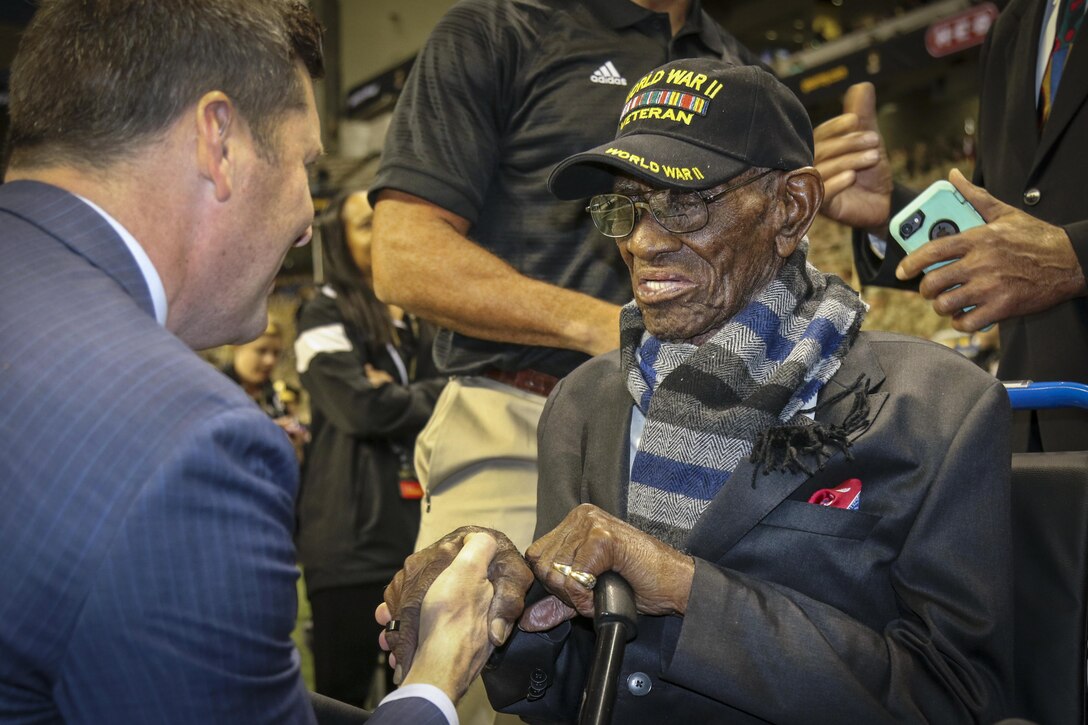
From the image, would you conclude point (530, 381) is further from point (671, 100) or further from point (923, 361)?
point (923, 361)

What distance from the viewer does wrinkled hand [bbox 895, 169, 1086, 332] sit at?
220 centimetres

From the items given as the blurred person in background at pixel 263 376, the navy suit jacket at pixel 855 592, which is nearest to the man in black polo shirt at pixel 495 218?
the navy suit jacket at pixel 855 592

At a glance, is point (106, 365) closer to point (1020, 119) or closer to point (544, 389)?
point (544, 389)

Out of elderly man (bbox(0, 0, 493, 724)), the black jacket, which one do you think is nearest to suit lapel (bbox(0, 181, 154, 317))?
elderly man (bbox(0, 0, 493, 724))

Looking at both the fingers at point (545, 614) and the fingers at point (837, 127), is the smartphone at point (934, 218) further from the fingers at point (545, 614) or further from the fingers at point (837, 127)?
the fingers at point (545, 614)

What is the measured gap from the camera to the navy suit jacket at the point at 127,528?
42.7 inches

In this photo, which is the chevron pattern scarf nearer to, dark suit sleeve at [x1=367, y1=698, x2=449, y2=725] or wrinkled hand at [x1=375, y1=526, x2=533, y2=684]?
A: wrinkled hand at [x1=375, y1=526, x2=533, y2=684]

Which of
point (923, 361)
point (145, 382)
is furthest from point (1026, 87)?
point (145, 382)

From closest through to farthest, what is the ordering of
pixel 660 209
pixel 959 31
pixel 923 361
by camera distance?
pixel 923 361
pixel 660 209
pixel 959 31

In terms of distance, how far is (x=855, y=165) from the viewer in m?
2.56

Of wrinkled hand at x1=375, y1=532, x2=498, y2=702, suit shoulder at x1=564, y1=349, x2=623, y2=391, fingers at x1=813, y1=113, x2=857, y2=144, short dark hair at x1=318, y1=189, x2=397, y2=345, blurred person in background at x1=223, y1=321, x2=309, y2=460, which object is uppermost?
fingers at x1=813, y1=113, x2=857, y2=144

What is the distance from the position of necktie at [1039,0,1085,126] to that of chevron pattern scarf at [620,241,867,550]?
3.54 ft

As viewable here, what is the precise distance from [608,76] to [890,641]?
4.88 ft

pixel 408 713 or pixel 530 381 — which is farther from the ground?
pixel 408 713
